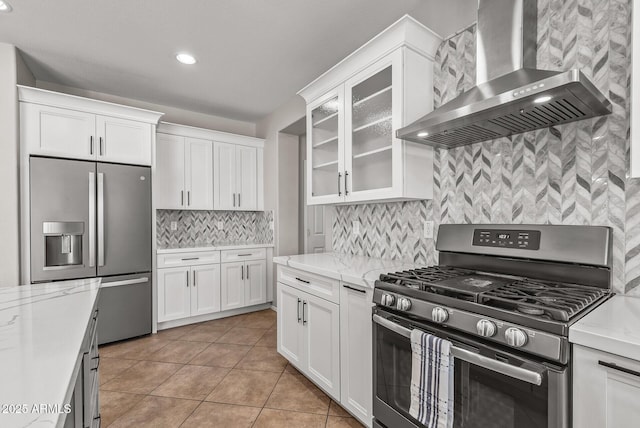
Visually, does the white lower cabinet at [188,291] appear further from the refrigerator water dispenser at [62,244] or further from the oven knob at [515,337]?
the oven knob at [515,337]

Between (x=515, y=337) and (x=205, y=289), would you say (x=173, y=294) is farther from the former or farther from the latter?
(x=515, y=337)

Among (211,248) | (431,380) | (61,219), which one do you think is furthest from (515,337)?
(61,219)

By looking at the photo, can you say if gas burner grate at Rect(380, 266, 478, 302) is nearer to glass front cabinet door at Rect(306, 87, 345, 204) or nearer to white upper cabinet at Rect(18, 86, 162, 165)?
glass front cabinet door at Rect(306, 87, 345, 204)

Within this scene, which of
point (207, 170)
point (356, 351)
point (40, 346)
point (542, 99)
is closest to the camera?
point (40, 346)

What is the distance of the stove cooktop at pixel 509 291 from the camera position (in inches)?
42.5

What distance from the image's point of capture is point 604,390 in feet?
3.09

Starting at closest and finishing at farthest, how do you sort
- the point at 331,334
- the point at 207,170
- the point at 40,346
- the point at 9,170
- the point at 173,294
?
the point at 40,346
the point at 331,334
the point at 9,170
the point at 173,294
the point at 207,170

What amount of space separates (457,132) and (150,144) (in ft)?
10.2

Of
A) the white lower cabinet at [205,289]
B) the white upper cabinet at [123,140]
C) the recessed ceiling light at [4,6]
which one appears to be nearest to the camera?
the recessed ceiling light at [4,6]

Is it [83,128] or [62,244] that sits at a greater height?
[83,128]

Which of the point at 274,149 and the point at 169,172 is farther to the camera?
the point at 274,149

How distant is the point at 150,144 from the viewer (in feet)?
11.4

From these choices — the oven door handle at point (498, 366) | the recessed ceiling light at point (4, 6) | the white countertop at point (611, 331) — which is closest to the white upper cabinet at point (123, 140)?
the recessed ceiling light at point (4, 6)

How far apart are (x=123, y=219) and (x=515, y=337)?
3.43 metres
